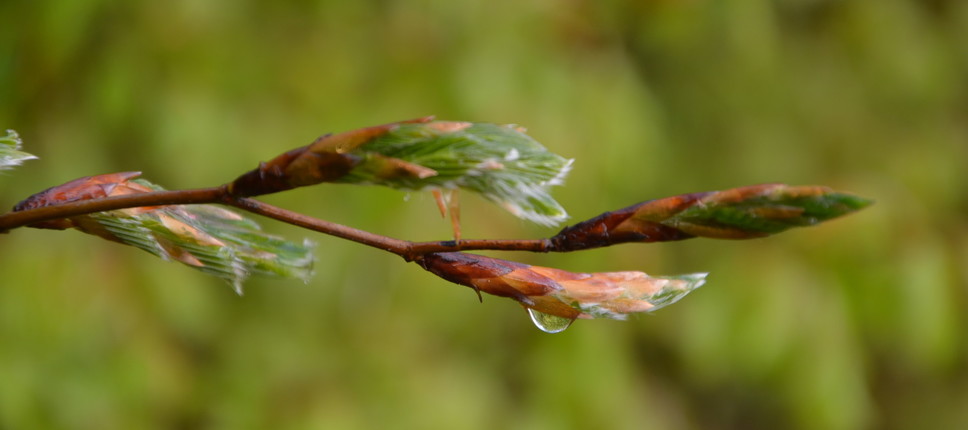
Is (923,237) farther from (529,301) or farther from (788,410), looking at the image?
(529,301)

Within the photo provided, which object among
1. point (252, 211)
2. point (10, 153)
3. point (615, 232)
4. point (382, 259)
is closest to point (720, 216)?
point (615, 232)

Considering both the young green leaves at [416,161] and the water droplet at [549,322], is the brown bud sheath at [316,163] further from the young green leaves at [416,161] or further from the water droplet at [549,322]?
the water droplet at [549,322]

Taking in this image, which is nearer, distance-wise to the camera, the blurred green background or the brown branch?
the brown branch

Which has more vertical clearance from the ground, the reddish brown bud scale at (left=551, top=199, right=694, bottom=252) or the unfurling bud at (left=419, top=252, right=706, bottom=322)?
the reddish brown bud scale at (left=551, top=199, right=694, bottom=252)

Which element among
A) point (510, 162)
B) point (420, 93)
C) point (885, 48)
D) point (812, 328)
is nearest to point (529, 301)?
point (510, 162)

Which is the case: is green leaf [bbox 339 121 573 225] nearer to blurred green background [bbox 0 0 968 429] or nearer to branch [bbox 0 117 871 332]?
branch [bbox 0 117 871 332]

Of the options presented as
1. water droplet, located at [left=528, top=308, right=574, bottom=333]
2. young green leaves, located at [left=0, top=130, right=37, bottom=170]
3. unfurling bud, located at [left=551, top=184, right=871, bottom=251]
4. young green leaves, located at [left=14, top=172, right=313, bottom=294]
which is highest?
unfurling bud, located at [left=551, top=184, right=871, bottom=251]

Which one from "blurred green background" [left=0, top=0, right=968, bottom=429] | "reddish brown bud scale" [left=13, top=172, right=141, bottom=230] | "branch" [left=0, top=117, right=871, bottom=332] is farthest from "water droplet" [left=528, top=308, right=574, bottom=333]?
"blurred green background" [left=0, top=0, right=968, bottom=429]

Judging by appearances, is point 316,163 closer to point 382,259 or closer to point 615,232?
point 615,232
